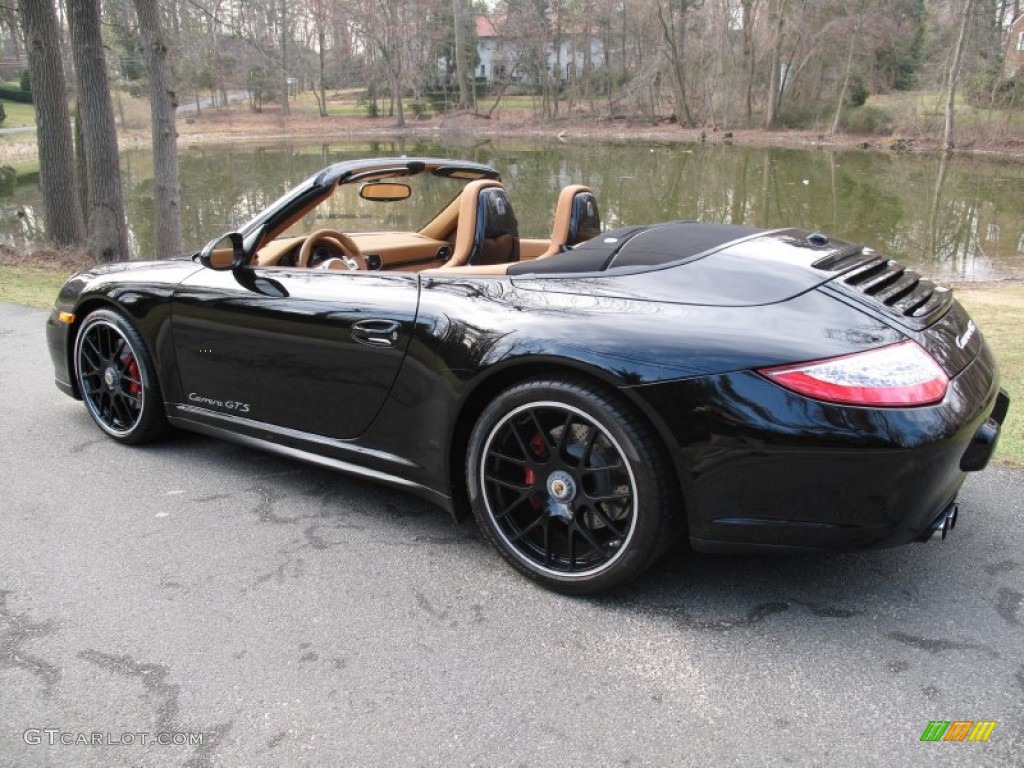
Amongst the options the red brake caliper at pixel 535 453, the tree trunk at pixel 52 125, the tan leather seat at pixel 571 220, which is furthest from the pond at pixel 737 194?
the red brake caliper at pixel 535 453

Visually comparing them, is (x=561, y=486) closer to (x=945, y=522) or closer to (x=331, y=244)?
(x=945, y=522)

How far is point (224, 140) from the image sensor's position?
47.0 m

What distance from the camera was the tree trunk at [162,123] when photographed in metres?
9.83

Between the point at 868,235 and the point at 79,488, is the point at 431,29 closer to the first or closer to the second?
the point at 868,235

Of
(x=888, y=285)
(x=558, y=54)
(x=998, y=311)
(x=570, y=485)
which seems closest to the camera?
(x=570, y=485)

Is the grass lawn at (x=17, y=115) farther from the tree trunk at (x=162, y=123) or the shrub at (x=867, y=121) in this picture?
the shrub at (x=867, y=121)

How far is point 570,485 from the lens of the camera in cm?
267

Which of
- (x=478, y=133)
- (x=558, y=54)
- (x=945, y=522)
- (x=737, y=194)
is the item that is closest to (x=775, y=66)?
(x=558, y=54)

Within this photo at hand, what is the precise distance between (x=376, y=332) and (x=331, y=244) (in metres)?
1.02

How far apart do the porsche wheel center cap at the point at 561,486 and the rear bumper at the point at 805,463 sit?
38 cm

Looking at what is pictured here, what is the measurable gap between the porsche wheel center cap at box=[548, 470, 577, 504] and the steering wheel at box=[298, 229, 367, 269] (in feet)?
5.50

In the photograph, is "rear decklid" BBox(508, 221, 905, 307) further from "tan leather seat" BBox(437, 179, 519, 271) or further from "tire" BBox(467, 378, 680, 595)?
"tan leather seat" BBox(437, 179, 519, 271)

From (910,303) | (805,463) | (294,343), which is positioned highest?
(910,303)

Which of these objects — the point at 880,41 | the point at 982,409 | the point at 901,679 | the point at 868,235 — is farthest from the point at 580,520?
the point at 880,41
